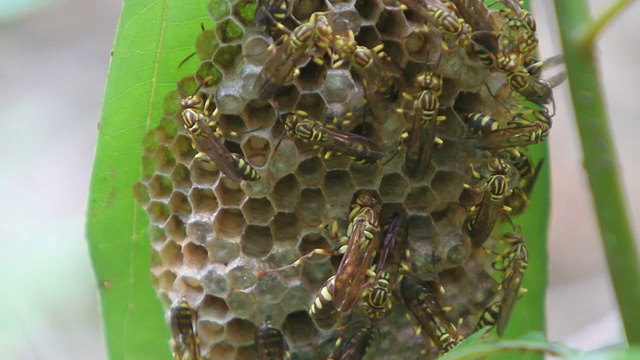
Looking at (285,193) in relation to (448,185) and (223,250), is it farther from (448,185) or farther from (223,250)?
(448,185)

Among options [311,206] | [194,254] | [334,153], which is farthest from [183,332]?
[334,153]

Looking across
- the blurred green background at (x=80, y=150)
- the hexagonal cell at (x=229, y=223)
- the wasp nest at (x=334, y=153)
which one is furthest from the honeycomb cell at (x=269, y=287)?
the blurred green background at (x=80, y=150)

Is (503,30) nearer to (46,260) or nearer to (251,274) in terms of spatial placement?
(251,274)

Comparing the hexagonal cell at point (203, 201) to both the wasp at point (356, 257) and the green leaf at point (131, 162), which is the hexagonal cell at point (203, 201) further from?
the wasp at point (356, 257)

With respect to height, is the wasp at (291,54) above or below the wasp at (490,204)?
above

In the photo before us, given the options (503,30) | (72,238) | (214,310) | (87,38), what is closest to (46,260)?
(72,238)

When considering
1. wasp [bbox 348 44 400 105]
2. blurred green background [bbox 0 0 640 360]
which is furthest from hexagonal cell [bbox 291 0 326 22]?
blurred green background [bbox 0 0 640 360]

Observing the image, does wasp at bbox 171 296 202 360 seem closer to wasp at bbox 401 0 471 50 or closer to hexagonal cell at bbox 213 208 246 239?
hexagonal cell at bbox 213 208 246 239
